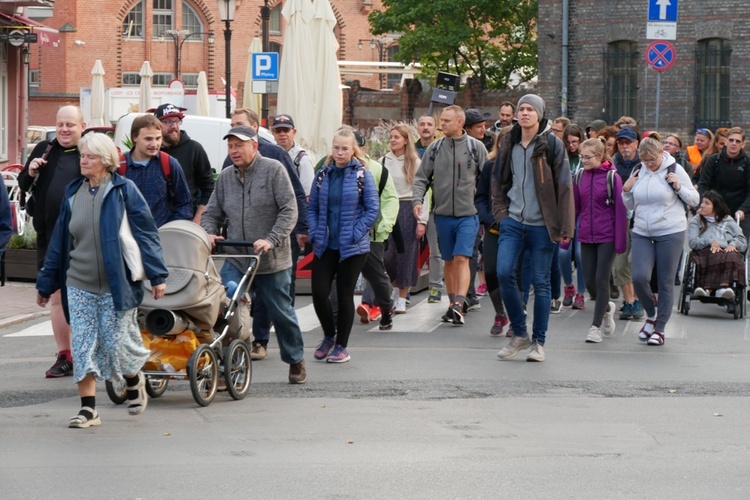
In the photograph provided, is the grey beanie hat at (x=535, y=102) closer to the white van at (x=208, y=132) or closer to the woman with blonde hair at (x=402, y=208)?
the woman with blonde hair at (x=402, y=208)

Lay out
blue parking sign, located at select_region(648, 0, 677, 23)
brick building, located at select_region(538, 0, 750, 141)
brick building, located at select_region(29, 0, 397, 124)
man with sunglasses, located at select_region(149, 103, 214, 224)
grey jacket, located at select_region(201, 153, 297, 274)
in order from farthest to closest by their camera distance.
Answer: brick building, located at select_region(29, 0, 397, 124)
brick building, located at select_region(538, 0, 750, 141)
blue parking sign, located at select_region(648, 0, 677, 23)
man with sunglasses, located at select_region(149, 103, 214, 224)
grey jacket, located at select_region(201, 153, 297, 274)

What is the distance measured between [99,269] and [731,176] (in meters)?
9.09

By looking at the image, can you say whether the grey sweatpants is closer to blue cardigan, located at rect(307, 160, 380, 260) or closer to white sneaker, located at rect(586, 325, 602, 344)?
white sneaker, located at rect(586, 325, 602, 344)

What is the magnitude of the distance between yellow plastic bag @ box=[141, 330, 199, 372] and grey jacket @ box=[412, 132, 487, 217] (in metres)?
4.46

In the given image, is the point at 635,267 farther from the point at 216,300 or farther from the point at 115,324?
the point at 115,324

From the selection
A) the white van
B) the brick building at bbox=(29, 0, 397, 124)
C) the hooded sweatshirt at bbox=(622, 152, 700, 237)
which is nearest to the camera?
the hooded sweatshirt at bbox=(622, 152, 700, 237)

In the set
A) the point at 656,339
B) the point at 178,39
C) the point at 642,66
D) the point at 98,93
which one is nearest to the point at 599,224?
the point at 656,339

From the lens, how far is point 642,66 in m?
36.7

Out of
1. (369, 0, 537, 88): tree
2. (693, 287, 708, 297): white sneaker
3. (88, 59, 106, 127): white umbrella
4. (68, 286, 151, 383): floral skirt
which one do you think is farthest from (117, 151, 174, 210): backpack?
(369, 0, 537, 88): tree

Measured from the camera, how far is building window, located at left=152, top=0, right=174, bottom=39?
73.9 meters

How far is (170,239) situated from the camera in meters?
8.59

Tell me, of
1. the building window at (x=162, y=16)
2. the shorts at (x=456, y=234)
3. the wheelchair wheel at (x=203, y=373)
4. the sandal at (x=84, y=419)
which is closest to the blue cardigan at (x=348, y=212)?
the wheelchair wheel at (x=203, y=373)

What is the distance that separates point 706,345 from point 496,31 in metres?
38.1

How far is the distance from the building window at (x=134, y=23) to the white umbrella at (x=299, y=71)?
54232mm
